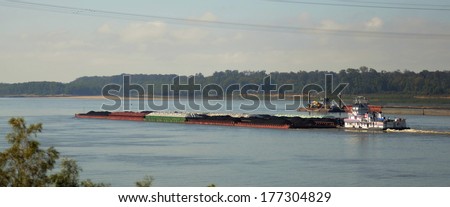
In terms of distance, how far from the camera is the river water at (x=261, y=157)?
37.9ft

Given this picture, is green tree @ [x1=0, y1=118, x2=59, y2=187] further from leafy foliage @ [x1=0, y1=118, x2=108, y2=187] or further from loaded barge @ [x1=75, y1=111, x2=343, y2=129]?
loaded barge @ [x1=75, y1=111, x2=343, y2=129]

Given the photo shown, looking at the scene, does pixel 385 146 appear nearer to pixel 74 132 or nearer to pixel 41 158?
pixel 74 132

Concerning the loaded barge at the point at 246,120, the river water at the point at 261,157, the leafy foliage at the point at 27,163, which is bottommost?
the river water at the point at 261,157

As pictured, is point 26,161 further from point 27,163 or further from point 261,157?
point 261,157

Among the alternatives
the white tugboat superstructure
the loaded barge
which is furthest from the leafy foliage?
the loaded barge

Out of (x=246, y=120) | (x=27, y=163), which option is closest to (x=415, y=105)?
(x=246, y=120)

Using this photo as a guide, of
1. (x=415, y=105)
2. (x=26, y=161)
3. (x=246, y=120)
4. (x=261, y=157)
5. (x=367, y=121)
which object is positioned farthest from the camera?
(x=415, y=105)

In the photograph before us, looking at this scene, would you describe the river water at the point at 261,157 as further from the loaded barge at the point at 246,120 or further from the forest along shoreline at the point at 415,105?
the forest along shoreline at the point at 415,105

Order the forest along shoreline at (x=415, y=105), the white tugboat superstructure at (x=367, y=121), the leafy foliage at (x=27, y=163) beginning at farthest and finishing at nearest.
Answer: the forest along shoreline at (x=415, y=105)
the white tugboat superstructure at (x=367, y=121)
the leafy foliage at (x=27, y=163)

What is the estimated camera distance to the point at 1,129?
24484 millimetres

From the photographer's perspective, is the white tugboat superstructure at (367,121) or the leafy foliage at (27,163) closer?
the leafy foliage at (27,163)

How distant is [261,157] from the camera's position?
591 inches

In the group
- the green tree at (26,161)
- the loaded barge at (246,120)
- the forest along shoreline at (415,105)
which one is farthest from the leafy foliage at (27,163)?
the forest along shoreline at (415,105)

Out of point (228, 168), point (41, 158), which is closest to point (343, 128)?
point (228, 168)
